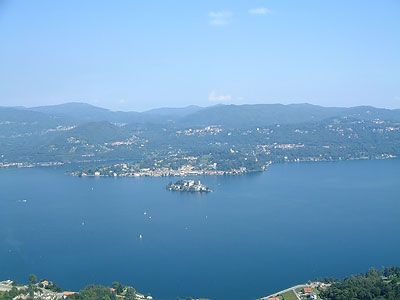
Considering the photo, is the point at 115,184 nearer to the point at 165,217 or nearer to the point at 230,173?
the point at 230,173

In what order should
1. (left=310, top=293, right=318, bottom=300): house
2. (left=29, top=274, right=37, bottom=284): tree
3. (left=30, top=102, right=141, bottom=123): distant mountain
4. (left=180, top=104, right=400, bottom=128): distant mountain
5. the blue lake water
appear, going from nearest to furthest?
(left=310, top=293, right=318, bottom=300): house < (left=29, top=274, right=37, bottom=284): tree < the blue lake water < (left=180, top=104, right=400, bottom=128): distant mountain < (left=30, top=102, right=141, bottom=123): distant mountain

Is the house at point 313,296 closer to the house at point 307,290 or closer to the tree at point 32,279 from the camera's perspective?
the house at point 307,290

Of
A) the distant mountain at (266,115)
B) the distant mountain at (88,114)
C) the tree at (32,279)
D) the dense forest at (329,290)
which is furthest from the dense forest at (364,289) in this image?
the distant mountain at (88,114)

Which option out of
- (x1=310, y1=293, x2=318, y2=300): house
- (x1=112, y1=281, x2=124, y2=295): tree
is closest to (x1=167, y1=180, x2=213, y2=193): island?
(x1=112, y1=281, x2=124, y2=295): tree

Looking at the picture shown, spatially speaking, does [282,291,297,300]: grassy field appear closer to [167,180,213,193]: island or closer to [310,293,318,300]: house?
[310,293,318,300]: house

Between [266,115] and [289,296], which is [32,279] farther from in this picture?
[266,115]

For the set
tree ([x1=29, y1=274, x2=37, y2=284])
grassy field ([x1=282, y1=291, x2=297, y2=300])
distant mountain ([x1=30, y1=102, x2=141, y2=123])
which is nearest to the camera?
grassy field ([x1=282, y1=291, x2=297, y2=300])
